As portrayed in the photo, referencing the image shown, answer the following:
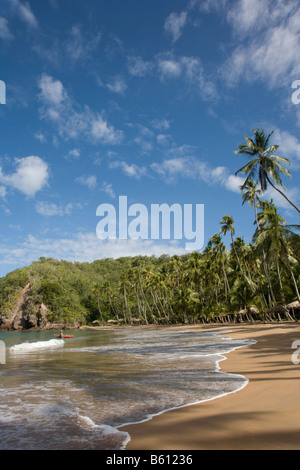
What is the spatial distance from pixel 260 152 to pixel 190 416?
85.5ft

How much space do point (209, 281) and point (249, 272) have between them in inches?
350

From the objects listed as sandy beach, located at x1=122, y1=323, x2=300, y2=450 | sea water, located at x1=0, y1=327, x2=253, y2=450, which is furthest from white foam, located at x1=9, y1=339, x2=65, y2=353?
sandy beach, located at x1=122, y1=323, x2=300, y2=450

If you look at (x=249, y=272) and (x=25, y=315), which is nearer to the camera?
(x=249, y=272)

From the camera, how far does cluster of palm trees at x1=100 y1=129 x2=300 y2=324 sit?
90.6 feet

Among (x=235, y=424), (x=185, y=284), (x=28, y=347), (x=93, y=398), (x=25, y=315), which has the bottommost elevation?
(x=25, y=315)

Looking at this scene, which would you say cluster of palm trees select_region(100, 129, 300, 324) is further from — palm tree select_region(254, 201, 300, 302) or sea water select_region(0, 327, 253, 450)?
sea water select_region(0, 327, 253, 450)

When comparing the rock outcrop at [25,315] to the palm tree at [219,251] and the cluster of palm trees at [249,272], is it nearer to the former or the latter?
the cluster of palm trees at [249,272]

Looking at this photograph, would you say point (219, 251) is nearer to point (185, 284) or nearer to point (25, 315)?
point (185, 284)

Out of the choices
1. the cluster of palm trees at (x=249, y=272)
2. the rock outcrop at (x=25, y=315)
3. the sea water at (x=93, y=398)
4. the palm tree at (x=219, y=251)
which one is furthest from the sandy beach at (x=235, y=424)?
the rock outcrop at (x=25, y=315)

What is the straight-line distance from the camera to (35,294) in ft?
259

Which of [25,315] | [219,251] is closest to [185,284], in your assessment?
[219,251]

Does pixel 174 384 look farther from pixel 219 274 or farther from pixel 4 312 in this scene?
pixel 4 312

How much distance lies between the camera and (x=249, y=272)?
44.7m
